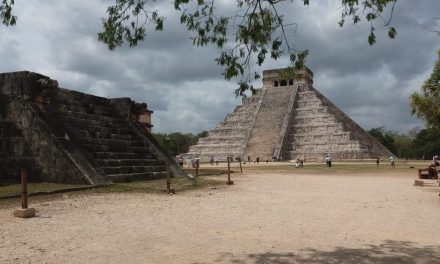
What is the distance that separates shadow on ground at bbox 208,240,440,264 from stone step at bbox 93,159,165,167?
6.82 metres

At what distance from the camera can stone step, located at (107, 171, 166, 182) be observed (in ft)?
35.0

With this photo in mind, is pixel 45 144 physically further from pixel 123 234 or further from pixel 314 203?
pixel 314 203

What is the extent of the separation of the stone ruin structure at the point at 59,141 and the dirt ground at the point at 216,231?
1764 mm

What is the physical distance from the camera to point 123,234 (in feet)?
17.6

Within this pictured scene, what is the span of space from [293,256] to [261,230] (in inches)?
52.4

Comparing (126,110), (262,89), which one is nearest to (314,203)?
(126,110)

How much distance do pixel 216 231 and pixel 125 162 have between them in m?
6.61

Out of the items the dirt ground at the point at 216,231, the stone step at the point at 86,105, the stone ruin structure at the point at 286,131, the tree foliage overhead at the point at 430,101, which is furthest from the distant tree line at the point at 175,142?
the dirt ground at the point at 216,231

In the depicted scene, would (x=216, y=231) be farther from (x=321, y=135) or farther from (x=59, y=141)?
(x=321, y=135)

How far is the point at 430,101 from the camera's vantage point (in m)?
24.9

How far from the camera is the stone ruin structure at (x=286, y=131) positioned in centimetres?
4666

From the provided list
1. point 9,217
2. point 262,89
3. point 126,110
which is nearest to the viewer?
point 9,217

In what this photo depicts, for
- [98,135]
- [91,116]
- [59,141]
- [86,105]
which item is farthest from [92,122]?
[59,141]

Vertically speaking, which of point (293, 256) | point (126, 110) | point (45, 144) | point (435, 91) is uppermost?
point (435, 91)
